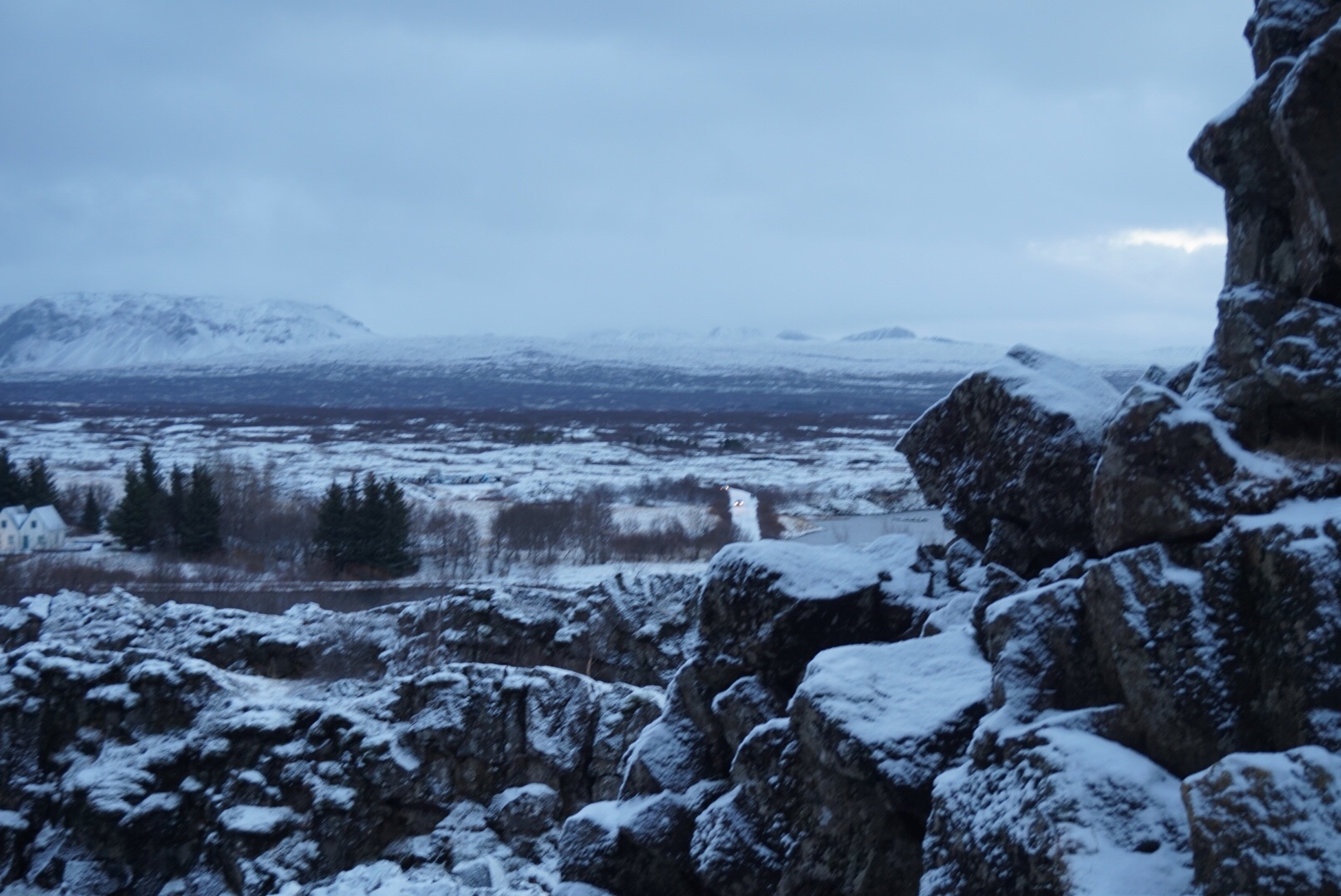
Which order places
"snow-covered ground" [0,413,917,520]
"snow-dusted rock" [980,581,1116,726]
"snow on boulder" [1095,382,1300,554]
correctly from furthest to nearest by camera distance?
"snow-covered ground" [0,413,917,520] < "snow-dusted rock" [980,581,1116,726] < "snow on boulder" [1095,382,1300,554]

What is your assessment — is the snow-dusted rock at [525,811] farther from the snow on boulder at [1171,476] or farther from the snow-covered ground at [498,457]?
the snow-covered ground at [498,457]

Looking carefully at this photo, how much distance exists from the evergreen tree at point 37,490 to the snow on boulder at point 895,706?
73.5 meters

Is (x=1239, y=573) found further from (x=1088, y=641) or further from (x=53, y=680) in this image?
(x=53, y=680)

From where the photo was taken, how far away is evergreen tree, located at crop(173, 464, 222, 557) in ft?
215

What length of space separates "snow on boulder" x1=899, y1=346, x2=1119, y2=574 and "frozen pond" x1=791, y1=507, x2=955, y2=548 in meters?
40.8

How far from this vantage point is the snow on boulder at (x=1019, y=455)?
44.6 ft

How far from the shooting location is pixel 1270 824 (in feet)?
25.8

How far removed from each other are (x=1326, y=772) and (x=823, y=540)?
56112mm

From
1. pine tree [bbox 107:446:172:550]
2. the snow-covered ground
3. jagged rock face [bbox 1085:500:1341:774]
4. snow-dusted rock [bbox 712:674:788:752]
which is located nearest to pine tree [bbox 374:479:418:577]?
pine tree [bbox 107:446:172:550]

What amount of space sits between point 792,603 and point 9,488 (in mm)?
74266

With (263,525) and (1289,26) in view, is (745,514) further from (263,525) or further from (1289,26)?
(1289,26)

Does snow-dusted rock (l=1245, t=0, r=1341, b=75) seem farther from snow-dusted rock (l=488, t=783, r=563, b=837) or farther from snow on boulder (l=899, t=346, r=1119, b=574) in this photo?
snow-dusted rock (l=488, t=783, r=563, b=837)

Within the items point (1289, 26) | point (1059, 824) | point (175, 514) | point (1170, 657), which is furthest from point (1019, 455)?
point (175, 514)

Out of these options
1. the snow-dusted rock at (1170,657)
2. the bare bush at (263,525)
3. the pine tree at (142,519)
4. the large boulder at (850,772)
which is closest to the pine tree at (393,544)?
the bare bush at (263,525)
